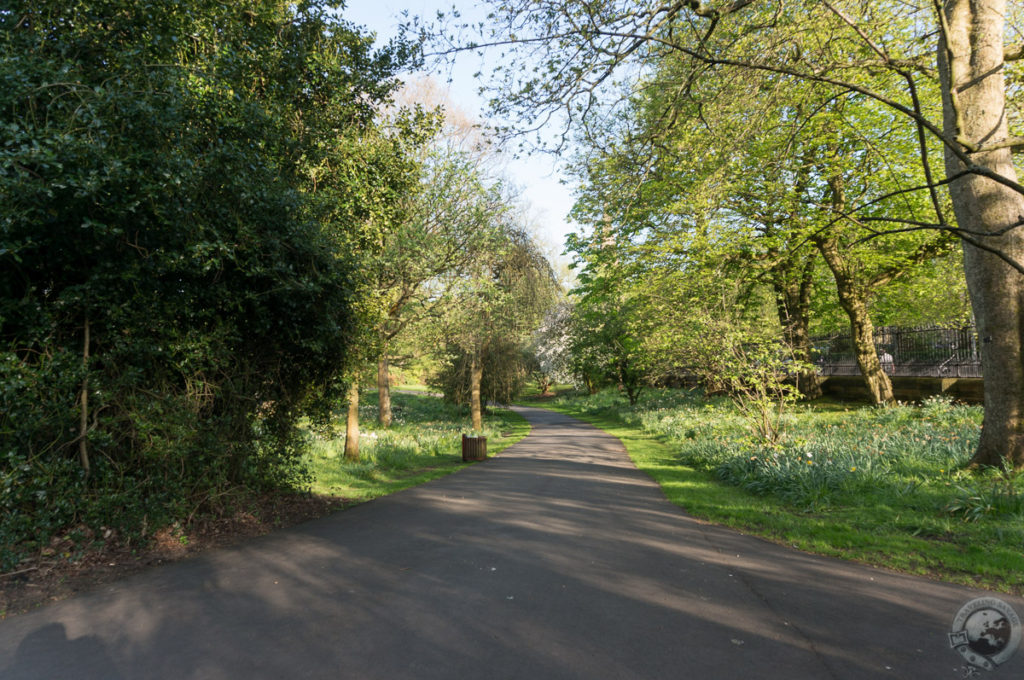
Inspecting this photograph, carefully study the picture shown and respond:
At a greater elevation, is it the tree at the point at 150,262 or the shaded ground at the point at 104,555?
the tree at the point at 150,262

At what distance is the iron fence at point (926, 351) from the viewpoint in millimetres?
17234

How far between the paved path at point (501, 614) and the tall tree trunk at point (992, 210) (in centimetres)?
410

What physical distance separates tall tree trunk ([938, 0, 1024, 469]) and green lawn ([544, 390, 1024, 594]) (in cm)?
91

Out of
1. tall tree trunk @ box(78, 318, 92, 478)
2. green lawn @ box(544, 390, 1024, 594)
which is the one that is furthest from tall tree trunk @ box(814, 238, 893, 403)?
tall tree trunk @ box(78, 318, 92, 478)

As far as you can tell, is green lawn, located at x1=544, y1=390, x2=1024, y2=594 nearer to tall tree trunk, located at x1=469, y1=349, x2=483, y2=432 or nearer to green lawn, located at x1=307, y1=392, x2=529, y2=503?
green lawn, located at x1=307, y1=392, x2=529, y2=503

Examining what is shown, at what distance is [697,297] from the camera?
16812 mm

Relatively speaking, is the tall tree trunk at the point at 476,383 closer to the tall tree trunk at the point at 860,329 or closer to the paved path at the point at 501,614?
the tall tree trunk at the point at 860,329

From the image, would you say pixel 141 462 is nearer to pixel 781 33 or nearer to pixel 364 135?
pixel 364 135

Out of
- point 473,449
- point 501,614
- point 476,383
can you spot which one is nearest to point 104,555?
point 501,614

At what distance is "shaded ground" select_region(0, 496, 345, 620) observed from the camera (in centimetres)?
474

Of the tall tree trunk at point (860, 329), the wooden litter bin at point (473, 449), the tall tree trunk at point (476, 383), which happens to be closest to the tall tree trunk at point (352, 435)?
the wooden litter bin at point (473, 449)

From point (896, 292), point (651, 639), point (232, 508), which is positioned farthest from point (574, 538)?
point (896, 292)

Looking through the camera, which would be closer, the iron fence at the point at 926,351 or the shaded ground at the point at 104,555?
the shaded ground at the point at 104,555

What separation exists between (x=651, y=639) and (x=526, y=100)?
5860 mm
